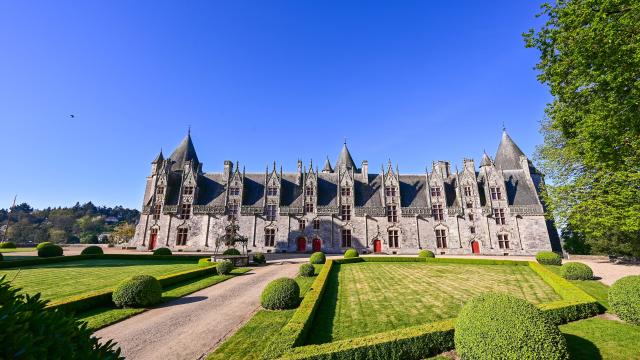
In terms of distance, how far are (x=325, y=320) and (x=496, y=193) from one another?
118 feet

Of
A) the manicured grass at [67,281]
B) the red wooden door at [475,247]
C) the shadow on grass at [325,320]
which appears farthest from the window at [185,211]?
the red wooden door at [475,247]

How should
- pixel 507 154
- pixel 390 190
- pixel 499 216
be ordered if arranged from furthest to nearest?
pixel 507 154 → pixel 390 190 → pixel 499 216

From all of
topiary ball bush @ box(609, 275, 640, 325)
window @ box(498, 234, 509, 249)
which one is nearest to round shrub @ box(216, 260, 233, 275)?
topiary ball bush @ box(609, 275, 640, 325)

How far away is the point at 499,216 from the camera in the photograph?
3597cm

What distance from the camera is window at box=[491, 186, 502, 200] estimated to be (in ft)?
121

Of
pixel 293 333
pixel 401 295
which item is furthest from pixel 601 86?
pixel 293 333

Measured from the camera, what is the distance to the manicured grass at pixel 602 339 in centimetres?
738

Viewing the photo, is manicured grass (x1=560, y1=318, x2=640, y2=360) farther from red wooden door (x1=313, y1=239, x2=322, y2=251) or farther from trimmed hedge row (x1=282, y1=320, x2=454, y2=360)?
red wooden door (x1=313, y1=239, x2=322, y2=251)

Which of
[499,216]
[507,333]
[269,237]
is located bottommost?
[507,333]

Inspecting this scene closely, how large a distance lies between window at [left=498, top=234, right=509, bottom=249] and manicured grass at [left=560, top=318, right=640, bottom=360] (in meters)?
28.7

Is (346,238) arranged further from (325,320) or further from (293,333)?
(293,333)

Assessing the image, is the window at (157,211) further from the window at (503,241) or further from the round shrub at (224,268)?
the window at (503,241)

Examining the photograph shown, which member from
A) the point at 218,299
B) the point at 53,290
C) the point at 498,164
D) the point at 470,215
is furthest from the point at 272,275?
the point at 498,164

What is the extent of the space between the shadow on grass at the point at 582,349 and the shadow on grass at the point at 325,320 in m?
6.46
